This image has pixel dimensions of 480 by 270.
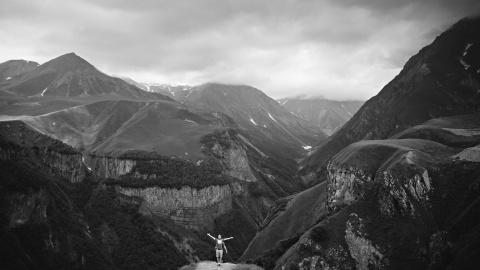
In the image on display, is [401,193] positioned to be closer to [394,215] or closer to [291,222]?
[394,215]

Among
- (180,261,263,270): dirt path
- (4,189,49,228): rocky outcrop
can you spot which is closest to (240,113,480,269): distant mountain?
(180,261,263,270): dirt path

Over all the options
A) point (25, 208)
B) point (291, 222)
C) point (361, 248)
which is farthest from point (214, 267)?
point (291, 222)

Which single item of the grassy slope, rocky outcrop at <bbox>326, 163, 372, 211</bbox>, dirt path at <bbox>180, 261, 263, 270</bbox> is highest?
rocky outcrop at <bbox>326, 163, 372, 211</bbox>

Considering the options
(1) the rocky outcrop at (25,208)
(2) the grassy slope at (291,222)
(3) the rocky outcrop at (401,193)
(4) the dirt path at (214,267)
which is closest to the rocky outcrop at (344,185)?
(3) the rocky outcrop at (401,193)

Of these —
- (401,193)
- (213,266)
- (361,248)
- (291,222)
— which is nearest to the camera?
(213,266)

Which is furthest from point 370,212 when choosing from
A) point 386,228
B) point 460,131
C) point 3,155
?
point 3,155

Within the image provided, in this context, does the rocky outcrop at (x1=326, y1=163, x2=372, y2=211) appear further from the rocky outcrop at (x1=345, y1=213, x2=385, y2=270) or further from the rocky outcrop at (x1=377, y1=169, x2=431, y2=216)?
the rocky outcrop at (x1=345, y1=213, x2=385, y2=270)

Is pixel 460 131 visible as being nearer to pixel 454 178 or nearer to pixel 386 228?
pixel 454 178
